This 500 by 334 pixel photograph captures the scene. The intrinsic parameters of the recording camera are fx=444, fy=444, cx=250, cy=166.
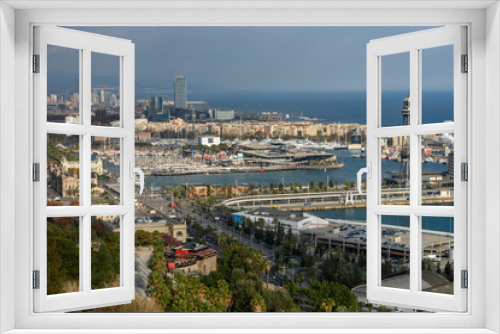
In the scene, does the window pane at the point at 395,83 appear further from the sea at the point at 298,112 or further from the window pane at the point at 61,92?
the window pane at the point at 61,92

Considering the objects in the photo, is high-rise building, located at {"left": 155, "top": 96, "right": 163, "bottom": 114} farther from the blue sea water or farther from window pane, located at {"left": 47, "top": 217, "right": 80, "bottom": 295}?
window pane, located at {"left": 47, "top": 217, "right": 80, "bottom": 295}

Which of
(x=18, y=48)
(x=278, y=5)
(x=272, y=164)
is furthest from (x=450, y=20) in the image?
(x=272, y=164)

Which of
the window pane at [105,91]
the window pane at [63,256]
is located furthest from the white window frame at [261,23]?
the window pane at [63,256]

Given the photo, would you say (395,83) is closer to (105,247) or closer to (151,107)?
(151,107)

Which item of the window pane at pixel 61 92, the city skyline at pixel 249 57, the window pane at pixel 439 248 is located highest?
the city skyline at pixel 249 57

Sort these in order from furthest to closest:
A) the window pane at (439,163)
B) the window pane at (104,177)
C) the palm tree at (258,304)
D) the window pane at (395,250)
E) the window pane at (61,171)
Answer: the palm tree at (258,304) < the window pane at (395,250) < the window pane at (104,177) < the window pane at (439,163) < the window pane at (61,171)

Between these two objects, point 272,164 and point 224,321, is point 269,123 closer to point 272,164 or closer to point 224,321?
point 272,164
